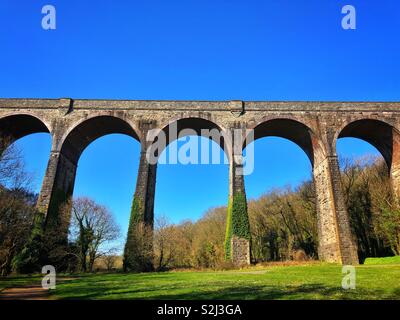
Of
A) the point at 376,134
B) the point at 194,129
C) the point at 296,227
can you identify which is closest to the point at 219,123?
the point at 194,129

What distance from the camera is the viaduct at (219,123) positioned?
22500 mm

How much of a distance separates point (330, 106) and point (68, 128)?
19.4 metres

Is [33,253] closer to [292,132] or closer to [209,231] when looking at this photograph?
[292,132]

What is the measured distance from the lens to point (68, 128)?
76.5ft

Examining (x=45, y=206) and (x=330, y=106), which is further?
(x=330, y=106)

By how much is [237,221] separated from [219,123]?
7.19 meters

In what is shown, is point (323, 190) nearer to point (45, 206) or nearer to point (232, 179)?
point (232, 179)

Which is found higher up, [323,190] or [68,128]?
[68,128]

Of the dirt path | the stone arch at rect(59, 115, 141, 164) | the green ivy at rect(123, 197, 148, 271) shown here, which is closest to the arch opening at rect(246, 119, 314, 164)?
the stone arch at rect(59, 115, 141, 164)

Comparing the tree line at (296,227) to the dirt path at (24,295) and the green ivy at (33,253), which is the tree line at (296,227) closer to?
the green ivy at (33,253)

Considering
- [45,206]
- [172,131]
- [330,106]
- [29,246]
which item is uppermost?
[330,106]

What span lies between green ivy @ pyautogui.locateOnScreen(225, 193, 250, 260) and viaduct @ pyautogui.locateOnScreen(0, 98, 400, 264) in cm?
63

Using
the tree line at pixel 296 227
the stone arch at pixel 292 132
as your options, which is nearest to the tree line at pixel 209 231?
the tree line at pixel 296 227

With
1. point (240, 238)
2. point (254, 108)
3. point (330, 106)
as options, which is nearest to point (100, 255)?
point (240, 238)
